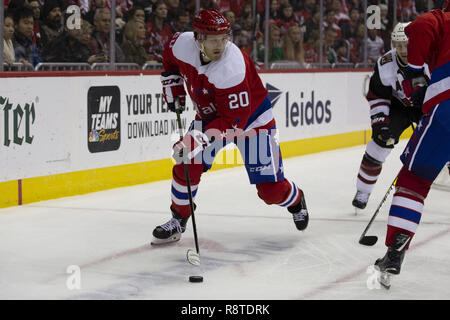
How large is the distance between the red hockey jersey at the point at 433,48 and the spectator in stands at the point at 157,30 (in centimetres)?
435

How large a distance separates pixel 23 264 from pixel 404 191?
1747mm

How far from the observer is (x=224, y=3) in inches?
333

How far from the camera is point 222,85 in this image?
12.6 ft

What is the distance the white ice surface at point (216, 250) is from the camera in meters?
3.42

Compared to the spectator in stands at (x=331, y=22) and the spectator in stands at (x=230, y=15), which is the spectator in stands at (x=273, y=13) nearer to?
the spectator in stands at (x=230, y=15)

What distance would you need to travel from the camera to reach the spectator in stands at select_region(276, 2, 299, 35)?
9.09 metres

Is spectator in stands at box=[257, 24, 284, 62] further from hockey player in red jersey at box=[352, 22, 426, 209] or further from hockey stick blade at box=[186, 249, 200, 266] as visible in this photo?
hockey stick blade at box=[186, 249, 200, 266]

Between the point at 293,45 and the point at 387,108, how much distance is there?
430 cm

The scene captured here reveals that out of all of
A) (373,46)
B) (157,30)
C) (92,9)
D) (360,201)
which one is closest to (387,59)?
(360,201)

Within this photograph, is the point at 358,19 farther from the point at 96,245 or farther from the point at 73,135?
the point at 96,245

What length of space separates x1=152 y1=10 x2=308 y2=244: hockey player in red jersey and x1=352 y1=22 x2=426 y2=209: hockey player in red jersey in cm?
78

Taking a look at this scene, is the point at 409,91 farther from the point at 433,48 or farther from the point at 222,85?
the point at 433,48

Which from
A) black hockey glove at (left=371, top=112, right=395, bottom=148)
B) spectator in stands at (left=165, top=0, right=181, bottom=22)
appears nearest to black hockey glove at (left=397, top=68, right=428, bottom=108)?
black hockey glove at (left=371, top=112, right=395, bottom=148)

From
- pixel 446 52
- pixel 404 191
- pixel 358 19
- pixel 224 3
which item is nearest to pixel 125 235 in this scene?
pixel 404 191
